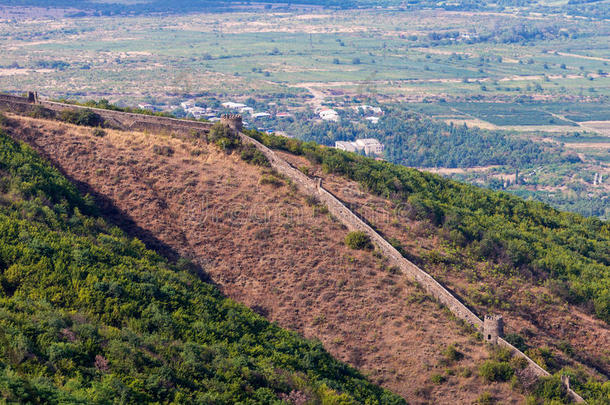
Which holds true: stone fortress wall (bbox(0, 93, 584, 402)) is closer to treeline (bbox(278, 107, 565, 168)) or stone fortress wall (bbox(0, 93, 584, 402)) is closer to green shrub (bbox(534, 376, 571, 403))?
green shrub (bbox(534, 376, 571, 403))

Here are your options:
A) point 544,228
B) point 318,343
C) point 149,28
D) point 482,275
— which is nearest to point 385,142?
point 544,228

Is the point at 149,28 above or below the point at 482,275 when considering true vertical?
above

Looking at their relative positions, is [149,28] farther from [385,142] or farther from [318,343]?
[318,343]

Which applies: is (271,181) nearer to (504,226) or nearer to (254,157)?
(254,157)

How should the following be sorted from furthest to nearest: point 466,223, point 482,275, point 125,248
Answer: point 466,223
point 482,275
point 125,248

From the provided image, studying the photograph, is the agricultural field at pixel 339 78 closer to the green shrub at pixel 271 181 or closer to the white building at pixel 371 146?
the white building at pixel 371 146

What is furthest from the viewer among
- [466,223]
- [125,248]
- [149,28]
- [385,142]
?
[149,28]

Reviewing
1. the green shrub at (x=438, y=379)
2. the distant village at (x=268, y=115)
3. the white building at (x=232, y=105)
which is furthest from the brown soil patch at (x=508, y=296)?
the white building at (x=232, y=105)

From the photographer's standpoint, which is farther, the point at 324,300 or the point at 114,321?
the point at 324,300
